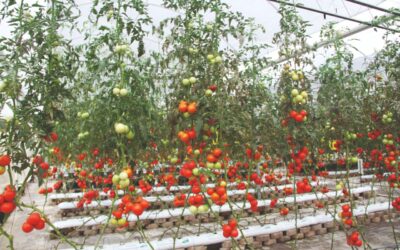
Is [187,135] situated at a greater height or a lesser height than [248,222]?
greater

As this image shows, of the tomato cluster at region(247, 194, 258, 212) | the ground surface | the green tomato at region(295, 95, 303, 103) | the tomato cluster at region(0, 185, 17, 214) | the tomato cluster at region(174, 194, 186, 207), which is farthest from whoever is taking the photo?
the ground surface

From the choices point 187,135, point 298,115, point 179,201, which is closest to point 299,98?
point 298,115

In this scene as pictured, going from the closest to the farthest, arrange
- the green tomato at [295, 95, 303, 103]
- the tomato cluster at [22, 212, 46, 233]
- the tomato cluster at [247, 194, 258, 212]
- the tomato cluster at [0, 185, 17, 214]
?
the tomato cluster at [0, 185, 17, 214] → the tomato cluster at [22, 212, 46, 233] → the green tomato at [295, 95, 303, 103] → the tomato cluster at [247, 194, 258, 212]

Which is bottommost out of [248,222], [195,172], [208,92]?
[248,222]

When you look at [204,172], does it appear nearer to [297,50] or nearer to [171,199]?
[297,50]

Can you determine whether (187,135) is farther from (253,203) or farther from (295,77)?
(253,203)

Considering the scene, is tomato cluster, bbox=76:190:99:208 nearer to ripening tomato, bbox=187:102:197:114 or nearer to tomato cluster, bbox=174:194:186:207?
tomato cluster, bbox=174:194:186:207

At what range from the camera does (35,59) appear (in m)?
1.89

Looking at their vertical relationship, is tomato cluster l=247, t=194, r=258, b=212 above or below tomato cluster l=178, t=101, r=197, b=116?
below

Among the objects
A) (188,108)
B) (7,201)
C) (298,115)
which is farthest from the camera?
(298,115)

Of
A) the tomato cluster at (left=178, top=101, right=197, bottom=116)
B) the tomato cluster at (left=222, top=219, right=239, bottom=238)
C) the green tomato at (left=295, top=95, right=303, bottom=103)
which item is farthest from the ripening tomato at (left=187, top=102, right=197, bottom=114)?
the green tomato at (left=295, top=95, right=303, bottom=103)

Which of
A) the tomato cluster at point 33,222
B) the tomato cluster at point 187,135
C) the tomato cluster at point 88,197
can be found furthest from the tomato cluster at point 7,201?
A: the tomato cluster at point 88,197

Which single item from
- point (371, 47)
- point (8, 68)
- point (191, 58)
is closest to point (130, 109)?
point (191, 58)

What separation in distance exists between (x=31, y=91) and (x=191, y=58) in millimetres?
1114
